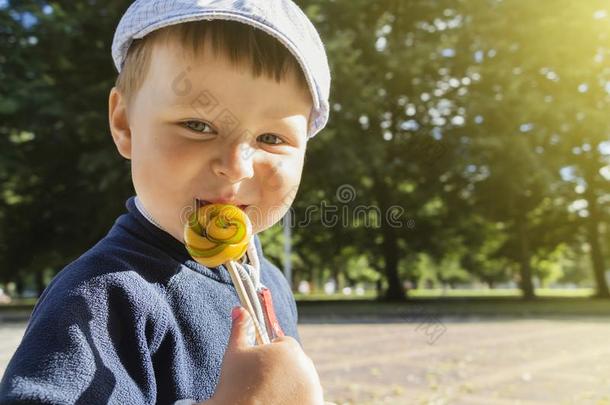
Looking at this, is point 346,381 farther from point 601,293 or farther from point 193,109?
point 601,293

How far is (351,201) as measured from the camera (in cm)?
1397

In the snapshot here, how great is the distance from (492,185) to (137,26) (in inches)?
607

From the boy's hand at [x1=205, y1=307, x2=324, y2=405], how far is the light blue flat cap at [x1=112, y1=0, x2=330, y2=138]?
0.54 m

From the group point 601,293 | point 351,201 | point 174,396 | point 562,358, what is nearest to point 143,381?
point 174,396

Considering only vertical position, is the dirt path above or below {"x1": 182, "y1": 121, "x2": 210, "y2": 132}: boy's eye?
below

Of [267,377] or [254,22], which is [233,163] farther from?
[267,377]

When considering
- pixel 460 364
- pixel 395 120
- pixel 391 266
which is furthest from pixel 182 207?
pixel 391 266

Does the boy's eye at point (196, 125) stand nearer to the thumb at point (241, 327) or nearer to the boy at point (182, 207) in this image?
the boy at point (182, 207)

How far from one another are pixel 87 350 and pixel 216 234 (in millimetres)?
270

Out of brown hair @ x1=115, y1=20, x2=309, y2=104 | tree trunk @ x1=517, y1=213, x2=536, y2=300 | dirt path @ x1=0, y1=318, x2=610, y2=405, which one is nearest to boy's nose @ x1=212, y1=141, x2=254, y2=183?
brown hair @ x1=115, y1=20, x2=309, y2=104

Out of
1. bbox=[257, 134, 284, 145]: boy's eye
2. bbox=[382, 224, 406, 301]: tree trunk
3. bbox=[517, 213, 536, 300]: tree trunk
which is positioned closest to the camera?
bbox=[257, 134, 284, 145]: boy's eye

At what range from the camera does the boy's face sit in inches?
42.3

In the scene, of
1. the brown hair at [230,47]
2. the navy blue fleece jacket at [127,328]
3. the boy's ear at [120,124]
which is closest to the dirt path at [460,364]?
the navy blue fleece jacket at [127,328]

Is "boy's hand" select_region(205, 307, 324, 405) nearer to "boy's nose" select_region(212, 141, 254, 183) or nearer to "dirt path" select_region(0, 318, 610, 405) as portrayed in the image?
"boy's nose" select_region(212, 141, 254, 183)
